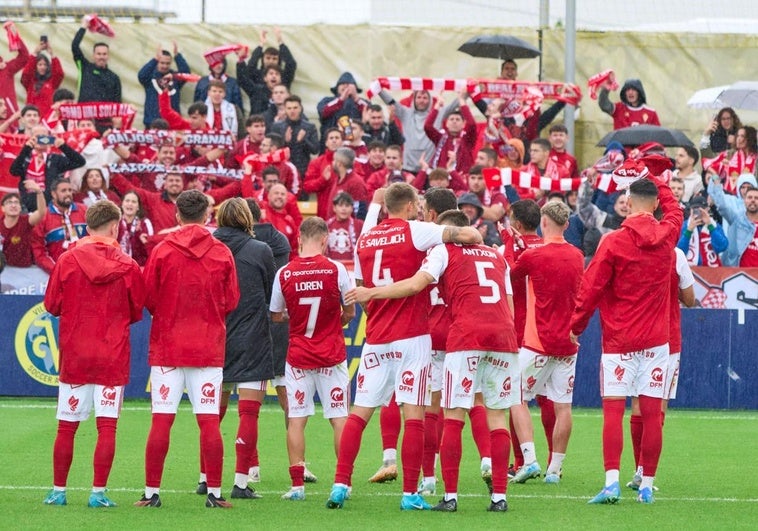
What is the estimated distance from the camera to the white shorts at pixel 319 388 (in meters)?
10.1

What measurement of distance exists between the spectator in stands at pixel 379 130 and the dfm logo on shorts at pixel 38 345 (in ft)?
19.2

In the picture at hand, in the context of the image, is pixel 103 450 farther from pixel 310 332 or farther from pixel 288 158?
pixel 288 158

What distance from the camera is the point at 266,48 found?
71.3ft

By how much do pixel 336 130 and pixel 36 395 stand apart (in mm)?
5752

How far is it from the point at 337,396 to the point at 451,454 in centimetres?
130

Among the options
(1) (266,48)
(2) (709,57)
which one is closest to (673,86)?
(2) (709,57)

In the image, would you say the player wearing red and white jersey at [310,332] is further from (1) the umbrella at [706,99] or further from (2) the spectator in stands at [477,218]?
(1) the umbrella at [706,99]

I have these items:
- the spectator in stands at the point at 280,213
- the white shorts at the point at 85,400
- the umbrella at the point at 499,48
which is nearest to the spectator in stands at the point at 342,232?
the spectator in stands at the point at 280,213

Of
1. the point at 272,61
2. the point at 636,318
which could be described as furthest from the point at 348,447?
the point at 272,61

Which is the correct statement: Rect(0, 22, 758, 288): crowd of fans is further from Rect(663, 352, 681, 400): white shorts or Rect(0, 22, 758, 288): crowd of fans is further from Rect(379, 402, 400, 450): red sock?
Rect(663, 352, 681, 400): white shorts

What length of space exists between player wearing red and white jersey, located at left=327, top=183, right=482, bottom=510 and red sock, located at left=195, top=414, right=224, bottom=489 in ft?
2.71

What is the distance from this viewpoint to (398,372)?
9.48 m

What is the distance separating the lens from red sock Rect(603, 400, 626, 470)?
954 cm

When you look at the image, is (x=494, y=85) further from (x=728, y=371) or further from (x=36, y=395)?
(x=36, y=395)
